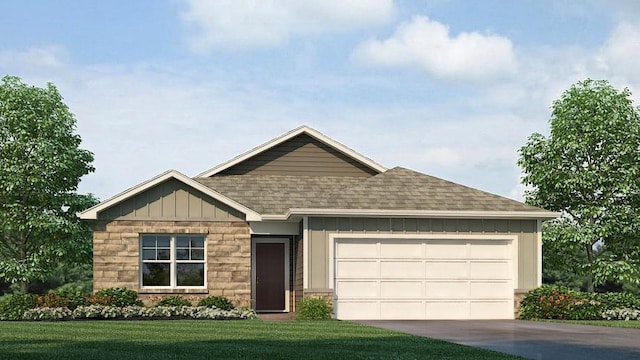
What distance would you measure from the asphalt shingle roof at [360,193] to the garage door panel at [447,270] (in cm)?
155

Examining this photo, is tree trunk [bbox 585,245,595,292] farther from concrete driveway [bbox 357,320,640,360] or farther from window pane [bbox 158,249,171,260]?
window pane [bbox 158,249,171,260]

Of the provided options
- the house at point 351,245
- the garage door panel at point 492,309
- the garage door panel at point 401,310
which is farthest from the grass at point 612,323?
the garage door panel at point 401,310

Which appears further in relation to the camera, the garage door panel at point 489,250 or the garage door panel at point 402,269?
the garage door panel at point 489,250

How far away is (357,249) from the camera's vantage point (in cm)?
2538

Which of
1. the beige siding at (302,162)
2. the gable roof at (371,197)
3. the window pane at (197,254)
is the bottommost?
the window pane at (197,254)

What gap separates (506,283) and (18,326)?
43.4 ft

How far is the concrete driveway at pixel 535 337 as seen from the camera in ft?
49.9

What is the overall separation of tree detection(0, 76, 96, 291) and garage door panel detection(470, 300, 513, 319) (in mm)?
13505

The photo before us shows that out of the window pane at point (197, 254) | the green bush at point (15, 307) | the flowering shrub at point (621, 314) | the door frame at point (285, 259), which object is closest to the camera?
the green bush at point (15, 307)

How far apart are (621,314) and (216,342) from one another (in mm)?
13230

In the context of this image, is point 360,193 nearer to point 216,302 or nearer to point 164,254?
point 216,302

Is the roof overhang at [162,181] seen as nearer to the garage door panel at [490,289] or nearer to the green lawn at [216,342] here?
the green lawn at [216,342]

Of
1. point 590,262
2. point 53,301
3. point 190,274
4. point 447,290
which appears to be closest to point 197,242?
point 190,274

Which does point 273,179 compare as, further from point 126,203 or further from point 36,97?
point 36,97
